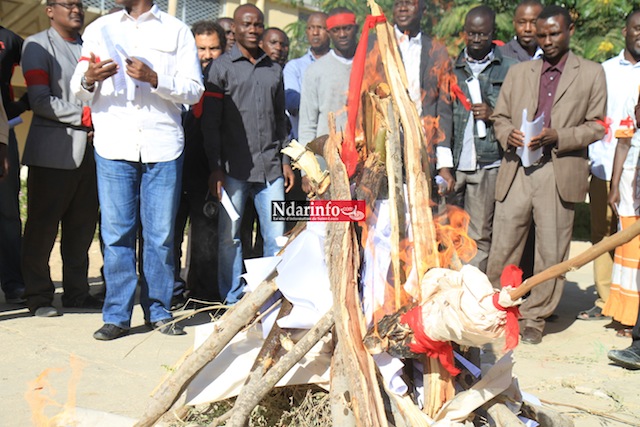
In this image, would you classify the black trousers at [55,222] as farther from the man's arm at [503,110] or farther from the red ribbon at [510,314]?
the red ribbon at [510,314]

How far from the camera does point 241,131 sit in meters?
6.06

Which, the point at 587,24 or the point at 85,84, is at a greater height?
the point at 587,24

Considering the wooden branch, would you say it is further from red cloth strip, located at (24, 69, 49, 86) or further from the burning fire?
red cloth strip, located at (24, 69, 49, 86)

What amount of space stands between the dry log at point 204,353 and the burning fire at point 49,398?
1.39ft

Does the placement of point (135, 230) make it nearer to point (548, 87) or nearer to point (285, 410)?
point (285, 410)

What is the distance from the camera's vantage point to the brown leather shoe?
5.74 m

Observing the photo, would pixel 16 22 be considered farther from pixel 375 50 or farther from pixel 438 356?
pixel 438 356

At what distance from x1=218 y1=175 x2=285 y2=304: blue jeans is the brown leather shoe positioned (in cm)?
195


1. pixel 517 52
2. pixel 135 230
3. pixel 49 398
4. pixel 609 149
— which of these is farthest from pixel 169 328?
pixel 609 149

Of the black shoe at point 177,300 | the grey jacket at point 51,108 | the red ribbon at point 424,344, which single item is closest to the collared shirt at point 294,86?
the black shoe at point 177,300

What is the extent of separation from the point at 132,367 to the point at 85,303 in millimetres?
1692

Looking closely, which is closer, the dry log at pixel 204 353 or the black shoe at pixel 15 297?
the dry log at pixel 204 353

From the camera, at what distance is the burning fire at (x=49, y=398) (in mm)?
3688

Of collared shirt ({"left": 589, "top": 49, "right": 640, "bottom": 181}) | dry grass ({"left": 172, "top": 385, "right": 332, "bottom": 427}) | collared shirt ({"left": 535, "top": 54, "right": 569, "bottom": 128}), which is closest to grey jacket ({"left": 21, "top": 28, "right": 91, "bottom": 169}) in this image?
dry grass ({"left": 172, "top": 385, "right": 332, "bottom": 427})
